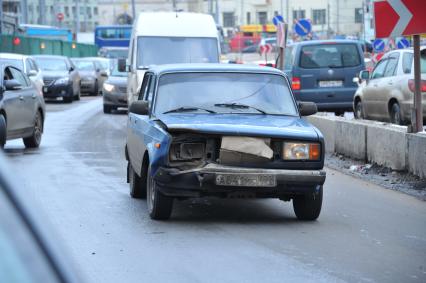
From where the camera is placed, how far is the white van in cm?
1917

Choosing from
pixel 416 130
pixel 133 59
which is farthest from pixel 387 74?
pixel 416 130

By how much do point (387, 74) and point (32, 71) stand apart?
994cm

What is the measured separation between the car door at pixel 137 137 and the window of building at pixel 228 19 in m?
96.1

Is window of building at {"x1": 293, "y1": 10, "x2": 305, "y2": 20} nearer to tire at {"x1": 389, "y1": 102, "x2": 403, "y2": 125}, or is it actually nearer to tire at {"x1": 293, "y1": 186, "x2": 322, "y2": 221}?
tire at {"x1": 389, "y1": 102, "x2": 403, "y2": 125}

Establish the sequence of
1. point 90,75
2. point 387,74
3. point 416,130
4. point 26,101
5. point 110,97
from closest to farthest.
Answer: point 416,130
point 26,101
point 387,74
point 110,97
point 90,75

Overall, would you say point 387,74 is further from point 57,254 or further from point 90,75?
point 90,75

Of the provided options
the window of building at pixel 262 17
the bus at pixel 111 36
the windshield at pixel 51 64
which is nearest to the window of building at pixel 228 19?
the window of building at pixel 262 17

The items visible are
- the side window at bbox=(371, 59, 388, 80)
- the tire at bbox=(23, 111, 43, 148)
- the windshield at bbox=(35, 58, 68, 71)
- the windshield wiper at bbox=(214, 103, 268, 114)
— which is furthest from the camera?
the windshield at bbox=(35, 58, 68, 71)

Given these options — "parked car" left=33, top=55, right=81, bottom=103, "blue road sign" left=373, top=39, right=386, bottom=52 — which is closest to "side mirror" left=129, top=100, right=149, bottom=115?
"parked car" left=33, top=55, right=81, bottom=103

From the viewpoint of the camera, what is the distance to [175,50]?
19.2 m

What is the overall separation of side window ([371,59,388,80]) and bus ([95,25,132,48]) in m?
57.4

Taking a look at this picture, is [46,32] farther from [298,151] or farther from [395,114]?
[298,151]

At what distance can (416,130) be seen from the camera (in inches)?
476

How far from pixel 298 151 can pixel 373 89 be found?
10.7 meters
